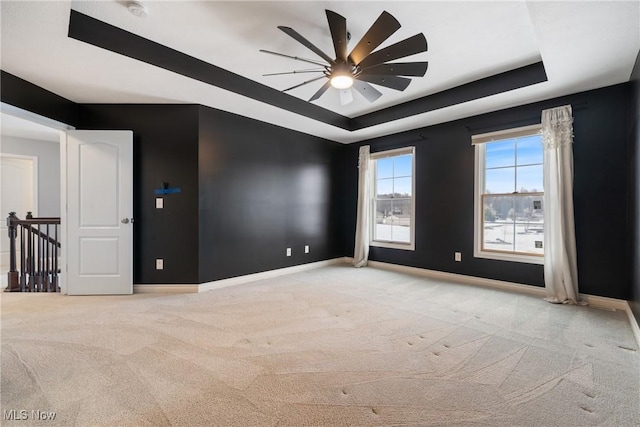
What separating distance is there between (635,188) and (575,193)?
65 centimetres

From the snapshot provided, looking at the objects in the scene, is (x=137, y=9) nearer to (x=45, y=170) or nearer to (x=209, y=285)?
(x=209, y=285)

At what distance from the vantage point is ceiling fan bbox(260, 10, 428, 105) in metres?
2.07

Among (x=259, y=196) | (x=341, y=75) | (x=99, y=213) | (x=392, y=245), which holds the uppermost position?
(x=341, y=75)

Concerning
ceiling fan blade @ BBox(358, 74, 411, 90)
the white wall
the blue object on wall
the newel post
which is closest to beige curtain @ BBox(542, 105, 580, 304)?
ceiling fan blade @ BBox(358, 74, 411, 90)

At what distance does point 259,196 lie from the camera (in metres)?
4.44

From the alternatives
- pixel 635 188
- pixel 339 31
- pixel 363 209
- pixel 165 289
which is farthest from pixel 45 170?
pixel 635 188

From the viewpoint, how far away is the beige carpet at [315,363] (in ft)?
5.05

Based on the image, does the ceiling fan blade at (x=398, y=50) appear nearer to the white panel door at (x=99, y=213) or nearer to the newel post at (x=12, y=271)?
the white panel door at (x=99, y=213)

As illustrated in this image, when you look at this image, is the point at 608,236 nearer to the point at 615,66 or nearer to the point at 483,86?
the point at 615,66

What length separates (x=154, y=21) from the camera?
7.70 ft

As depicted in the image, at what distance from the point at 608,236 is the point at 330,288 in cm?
324

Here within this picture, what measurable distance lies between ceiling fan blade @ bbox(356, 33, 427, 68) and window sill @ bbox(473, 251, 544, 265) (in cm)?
300

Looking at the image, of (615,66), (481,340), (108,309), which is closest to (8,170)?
(108,309)

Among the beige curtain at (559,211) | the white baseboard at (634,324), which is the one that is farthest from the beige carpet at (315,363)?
the beige curtain at (559,211)
